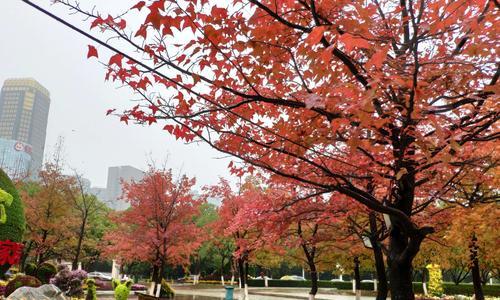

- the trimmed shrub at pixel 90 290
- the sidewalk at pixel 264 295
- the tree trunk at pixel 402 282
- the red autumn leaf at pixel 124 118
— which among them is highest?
the red autumn leaf at pixel 124 118

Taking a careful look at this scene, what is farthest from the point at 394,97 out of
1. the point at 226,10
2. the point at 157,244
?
the point at 157,244

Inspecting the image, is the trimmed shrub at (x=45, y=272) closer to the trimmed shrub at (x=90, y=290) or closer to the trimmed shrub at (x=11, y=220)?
the trimmed shrub at (x=11, y=220)

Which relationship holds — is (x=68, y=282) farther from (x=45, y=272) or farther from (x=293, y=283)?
(x=293, y=283)

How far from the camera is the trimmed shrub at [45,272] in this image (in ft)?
61.2

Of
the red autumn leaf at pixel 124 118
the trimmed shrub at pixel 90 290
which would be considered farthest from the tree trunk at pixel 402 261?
the trimmed shrub at pixel 90 290

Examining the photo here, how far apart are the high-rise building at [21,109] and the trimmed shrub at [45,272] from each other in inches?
4824

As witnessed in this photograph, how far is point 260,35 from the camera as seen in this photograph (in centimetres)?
432

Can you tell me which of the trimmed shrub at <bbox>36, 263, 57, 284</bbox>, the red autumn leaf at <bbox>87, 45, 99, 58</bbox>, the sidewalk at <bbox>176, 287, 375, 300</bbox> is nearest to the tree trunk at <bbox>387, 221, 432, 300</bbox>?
the red autumn leaf at <bbox>87, 45, 99, 58</bbox>

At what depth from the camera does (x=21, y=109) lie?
133375 mm

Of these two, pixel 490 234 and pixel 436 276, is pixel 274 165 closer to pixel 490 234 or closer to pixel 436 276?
pixel 490 234

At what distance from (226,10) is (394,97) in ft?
6.69

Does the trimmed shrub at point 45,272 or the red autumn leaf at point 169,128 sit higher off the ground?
the red autumn leaf at point 169,128

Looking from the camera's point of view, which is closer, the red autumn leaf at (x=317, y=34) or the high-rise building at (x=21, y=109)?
the red autumn leaf at (x=317, y=34)

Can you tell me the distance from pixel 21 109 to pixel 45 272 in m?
133
